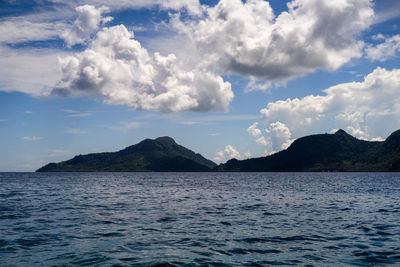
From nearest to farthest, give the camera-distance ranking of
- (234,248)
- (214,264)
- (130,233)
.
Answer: (214,264) < (234,248) < (130,233)

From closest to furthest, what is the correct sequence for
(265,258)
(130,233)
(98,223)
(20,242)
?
(265,258)
(20,242)
(130,233)
(98,223)

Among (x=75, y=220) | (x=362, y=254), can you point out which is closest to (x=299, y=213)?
(x=362, y=254)

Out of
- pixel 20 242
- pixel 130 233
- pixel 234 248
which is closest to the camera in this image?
pixel 234 248

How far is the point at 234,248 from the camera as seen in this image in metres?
20.8

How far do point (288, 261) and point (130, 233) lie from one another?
13.6 metres

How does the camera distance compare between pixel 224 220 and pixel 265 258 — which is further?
pixel 224 220

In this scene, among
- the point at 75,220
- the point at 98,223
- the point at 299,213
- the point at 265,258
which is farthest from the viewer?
the point at 299,213

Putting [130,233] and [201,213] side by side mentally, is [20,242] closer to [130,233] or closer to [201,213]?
[130,233]

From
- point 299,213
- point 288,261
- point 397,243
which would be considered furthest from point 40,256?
point 299,213

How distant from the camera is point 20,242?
73.5ft

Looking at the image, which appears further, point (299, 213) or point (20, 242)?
point (299, 213)

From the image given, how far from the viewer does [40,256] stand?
1880cm

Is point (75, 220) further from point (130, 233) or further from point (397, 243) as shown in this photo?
point (397, 243)

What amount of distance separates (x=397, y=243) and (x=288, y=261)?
33.7 ft
